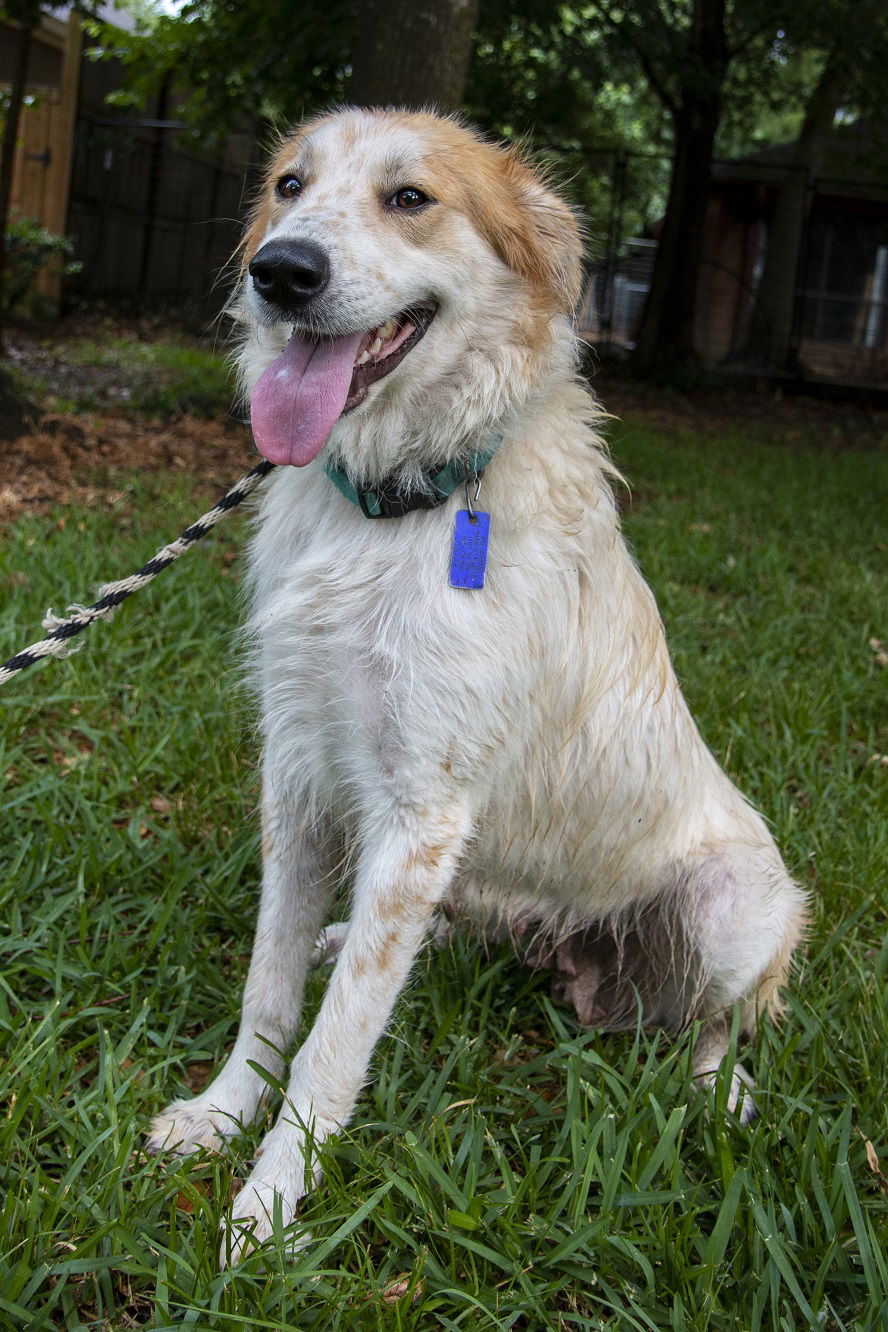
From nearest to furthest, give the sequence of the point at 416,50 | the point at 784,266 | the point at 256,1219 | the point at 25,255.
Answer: the point at 256,1219
the point at 416,50
the point at 25,255
the point at 784,266

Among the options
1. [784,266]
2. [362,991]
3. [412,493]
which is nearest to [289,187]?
[412,493]

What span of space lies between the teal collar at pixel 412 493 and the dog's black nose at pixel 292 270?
1.26 ft

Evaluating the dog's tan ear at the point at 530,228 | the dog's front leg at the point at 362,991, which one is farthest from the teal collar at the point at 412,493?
the dog's front leg at the point at 362,991

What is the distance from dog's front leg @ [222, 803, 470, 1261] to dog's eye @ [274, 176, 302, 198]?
1.38 meters

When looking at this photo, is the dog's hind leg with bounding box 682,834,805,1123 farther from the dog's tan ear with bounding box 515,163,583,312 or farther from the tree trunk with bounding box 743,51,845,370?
the tree trunk with bounding box 743,51,845,370

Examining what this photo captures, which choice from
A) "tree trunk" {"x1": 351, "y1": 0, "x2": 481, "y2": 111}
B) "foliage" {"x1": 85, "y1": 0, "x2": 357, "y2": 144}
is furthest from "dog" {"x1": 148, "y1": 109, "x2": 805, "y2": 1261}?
"foliage" {"x1": 85, "y1": 0, "x2": 357, "y2": 144}

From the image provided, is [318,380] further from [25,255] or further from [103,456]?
[25,255]

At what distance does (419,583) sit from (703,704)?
2168mm

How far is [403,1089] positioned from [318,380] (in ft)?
4.90

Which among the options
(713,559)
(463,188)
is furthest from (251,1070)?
(713,559)

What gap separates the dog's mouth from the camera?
2.02m

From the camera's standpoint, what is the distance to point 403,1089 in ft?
7.47

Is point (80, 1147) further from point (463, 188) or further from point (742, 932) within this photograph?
point (463, 188)

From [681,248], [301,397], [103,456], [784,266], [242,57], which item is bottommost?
[103,456]
